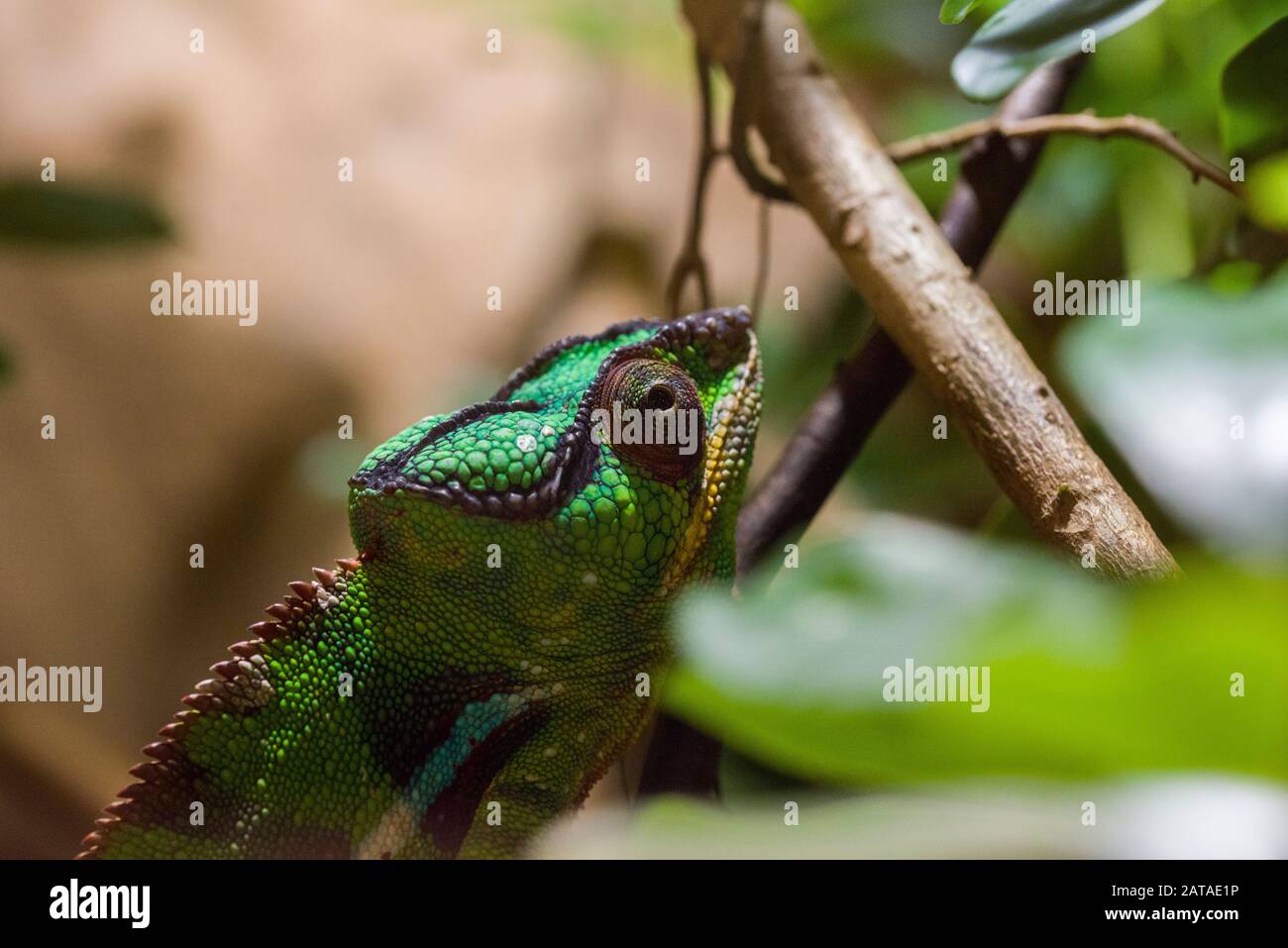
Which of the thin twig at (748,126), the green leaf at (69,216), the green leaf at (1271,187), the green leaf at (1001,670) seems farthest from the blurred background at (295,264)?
the green leaf at (1001,670)

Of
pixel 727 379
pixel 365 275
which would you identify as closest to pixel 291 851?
pixel 727 379

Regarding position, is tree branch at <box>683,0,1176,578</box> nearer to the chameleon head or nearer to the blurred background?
the chameleon head

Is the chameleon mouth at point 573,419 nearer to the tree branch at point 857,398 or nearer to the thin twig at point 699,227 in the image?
the tree branch at point 857,398

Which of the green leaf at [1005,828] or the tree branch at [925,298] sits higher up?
the tree branch at [925,298]

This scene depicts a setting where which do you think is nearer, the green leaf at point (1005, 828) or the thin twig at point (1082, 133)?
the green leaf at point (1005, 828)

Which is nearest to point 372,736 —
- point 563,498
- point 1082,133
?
point 563,498

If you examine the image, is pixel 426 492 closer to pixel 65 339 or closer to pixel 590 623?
pixel 590 623

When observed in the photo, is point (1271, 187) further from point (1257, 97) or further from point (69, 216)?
point (69, 216)
